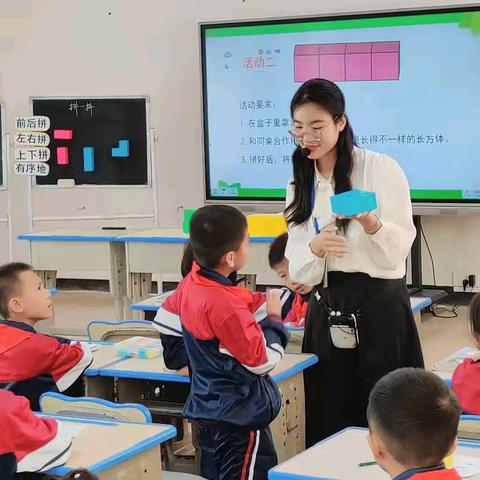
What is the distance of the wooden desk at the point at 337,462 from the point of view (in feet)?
7.43

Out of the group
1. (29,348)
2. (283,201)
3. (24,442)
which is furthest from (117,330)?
(283,201)

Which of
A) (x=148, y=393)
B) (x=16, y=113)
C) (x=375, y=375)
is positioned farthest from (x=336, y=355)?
(x=16, y=113)

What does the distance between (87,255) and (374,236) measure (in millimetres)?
4178

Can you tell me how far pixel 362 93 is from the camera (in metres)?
7.13

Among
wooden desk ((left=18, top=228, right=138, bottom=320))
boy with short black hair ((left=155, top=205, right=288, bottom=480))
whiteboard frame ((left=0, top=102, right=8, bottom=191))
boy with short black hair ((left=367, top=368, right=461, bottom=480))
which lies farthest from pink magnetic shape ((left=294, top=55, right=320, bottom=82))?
boy with short black hair ((left=367, top=368, right=461, bottom=480))

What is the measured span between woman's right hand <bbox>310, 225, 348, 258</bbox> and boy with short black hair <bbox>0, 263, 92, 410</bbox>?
1.10 m

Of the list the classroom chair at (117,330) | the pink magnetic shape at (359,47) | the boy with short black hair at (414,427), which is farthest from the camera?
the pink magnetic shape at (359,47)

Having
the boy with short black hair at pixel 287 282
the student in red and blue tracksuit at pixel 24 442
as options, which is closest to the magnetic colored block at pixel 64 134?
the boy with short black hair at pixel 287 282

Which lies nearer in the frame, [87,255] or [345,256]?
[345,256]

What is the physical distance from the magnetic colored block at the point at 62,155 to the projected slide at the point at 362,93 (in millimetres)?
1281

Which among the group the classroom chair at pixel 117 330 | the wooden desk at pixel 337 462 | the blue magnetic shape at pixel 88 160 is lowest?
the classroom chair at pixel 117 330

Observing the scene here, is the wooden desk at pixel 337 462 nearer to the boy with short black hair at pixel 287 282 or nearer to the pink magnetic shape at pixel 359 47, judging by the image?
the boy with short black hair at pixel 287 282

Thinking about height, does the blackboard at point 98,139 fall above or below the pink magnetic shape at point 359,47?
below

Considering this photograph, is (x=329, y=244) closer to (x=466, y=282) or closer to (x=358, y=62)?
(x=358, y=62)
